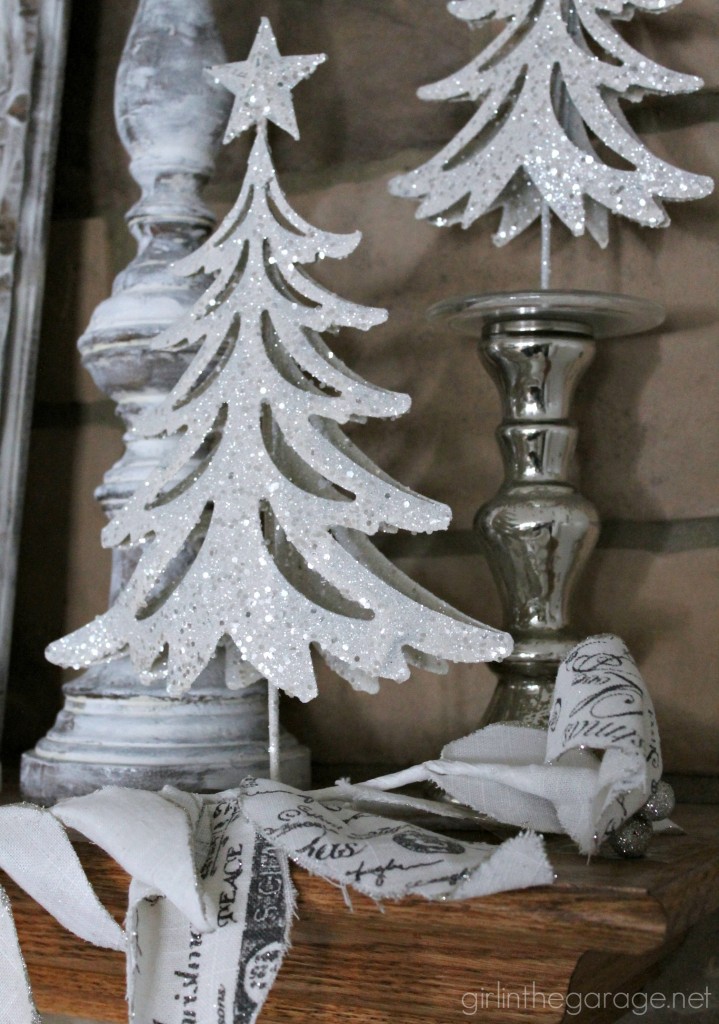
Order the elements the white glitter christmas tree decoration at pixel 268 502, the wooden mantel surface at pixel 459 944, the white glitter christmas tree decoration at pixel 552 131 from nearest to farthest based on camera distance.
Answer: the wooden mantel surface at pixel 459 944 → the white glitter christmas tree decoration at pixel 268 502 → the white glitter christmas tree decoration at pixel 552 131

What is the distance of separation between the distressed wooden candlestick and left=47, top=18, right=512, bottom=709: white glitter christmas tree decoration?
5 cm

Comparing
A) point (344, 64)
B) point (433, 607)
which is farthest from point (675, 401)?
point (344, 64)

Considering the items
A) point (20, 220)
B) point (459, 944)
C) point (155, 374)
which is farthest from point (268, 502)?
point (20, 220)

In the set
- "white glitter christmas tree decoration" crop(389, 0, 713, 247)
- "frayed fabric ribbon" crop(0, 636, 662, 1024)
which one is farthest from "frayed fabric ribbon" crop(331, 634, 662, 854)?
"white glitter christmas tree decoration" crop(389, 0, 713, 247)

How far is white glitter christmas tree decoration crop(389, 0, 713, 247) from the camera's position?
2.40 feet

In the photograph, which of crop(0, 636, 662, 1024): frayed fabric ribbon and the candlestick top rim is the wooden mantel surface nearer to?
crop(0, 636, 662, 1024): frayed fabric ribbon

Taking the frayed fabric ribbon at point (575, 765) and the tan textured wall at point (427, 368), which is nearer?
the frayed fabric ribbon at point (575, 765)

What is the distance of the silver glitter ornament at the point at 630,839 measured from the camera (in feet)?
1.69

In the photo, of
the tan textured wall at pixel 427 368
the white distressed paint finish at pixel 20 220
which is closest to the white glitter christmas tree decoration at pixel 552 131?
the tan textured wall at pixel 427 368

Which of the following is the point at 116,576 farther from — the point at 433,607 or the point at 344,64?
the point at 344,64

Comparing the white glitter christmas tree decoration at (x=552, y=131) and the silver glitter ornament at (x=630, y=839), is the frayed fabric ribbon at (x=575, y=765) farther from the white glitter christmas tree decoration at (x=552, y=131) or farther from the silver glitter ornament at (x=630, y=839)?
the white glitter christmas tree decoration at (x=552, y=131)

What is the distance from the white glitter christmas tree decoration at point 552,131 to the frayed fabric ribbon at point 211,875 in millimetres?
413

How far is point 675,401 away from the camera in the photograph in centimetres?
77

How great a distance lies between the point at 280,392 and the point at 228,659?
163 millimetres
